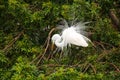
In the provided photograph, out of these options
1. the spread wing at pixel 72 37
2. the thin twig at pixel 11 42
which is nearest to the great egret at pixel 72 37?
the spread wing at pixel 72 37

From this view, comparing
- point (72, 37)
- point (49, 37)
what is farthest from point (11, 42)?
point (72, 37)

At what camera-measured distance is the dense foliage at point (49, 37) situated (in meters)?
1.90

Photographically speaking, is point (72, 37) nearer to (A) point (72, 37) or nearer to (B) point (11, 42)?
(A) point (72, 37)

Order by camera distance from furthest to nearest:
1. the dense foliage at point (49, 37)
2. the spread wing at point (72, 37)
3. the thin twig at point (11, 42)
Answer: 1. the spread wing at point (72, 37)
2. the thin twig at point (11, 42)
3. the dense foliage at point (49, 37)

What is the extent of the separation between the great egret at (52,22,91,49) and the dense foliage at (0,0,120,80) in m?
0.04

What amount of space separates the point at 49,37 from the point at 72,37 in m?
0.19

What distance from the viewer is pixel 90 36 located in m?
2.23

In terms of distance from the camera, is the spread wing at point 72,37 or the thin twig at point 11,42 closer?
the thin twig at point 11,42

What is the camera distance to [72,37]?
2160 mm

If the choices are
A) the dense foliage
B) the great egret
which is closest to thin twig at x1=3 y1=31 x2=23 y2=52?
the dense foliage

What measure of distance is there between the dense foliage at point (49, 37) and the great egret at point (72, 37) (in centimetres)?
4

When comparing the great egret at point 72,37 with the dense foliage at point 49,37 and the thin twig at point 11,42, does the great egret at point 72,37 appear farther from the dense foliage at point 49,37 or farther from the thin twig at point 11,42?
the thin twig at point 11,42

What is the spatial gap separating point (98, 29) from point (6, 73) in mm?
564

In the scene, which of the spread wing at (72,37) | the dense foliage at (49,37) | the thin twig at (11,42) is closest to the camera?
the dense foliage at (49,37)
